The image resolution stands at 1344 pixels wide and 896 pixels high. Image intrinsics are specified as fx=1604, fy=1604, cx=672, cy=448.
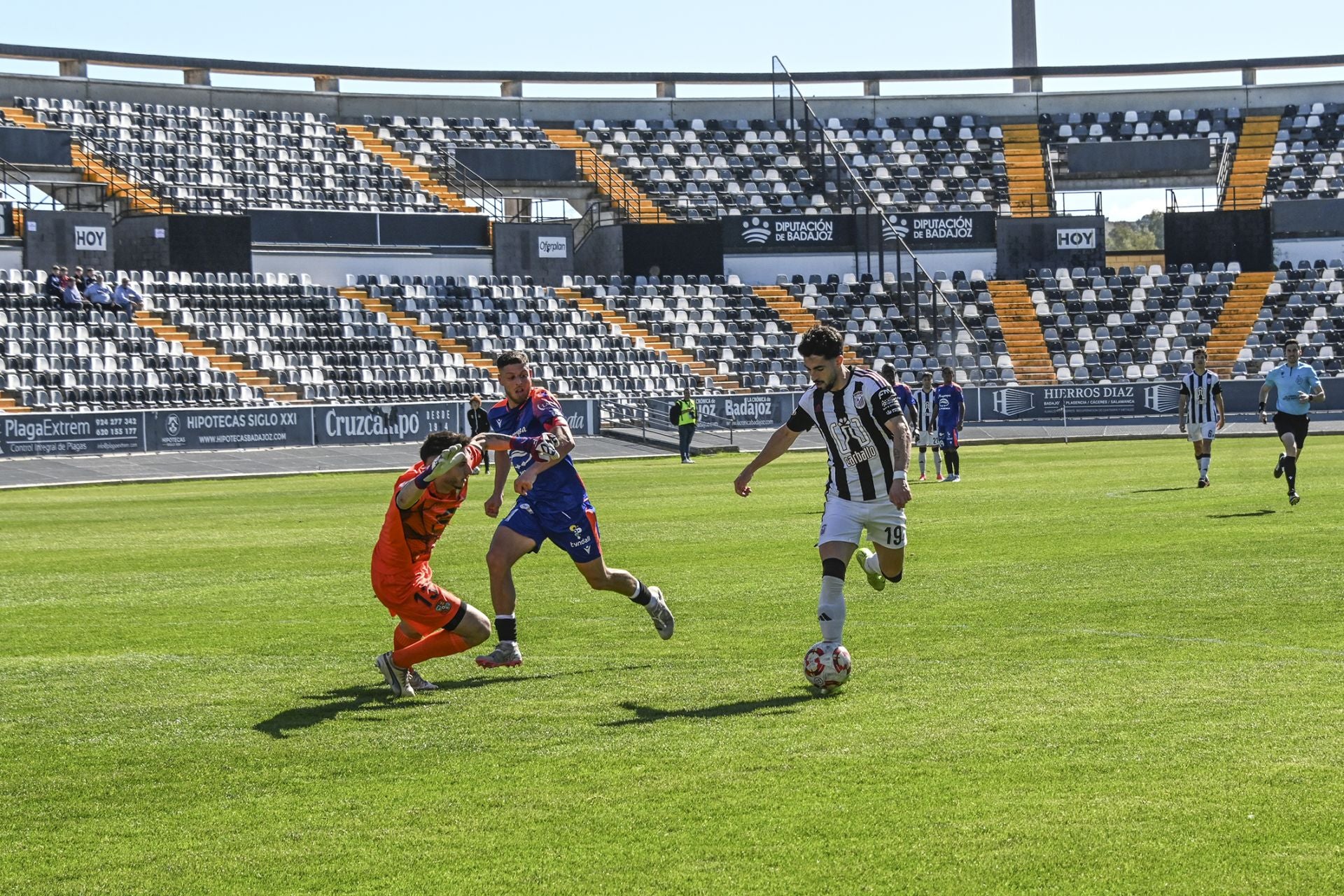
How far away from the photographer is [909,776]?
7145 millimetres

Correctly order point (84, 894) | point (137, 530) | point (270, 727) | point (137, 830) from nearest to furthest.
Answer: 1. point (84, 894)
2. point (137, 830)
3. point (270, 727)
4. point (137, 530)

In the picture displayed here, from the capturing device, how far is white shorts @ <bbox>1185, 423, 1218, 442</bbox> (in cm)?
2586

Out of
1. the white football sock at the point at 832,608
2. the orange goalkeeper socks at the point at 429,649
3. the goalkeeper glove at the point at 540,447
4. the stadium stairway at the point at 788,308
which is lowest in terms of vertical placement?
the orange goalkeeper socks at the point at 429,649

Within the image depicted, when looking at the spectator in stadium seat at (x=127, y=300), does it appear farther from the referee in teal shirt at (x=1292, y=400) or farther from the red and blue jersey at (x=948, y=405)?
the referee in teal shirt at (x=1292, y=400)

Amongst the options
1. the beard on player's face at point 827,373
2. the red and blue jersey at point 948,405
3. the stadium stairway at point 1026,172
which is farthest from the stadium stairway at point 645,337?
the beard on player's face at point 827,373

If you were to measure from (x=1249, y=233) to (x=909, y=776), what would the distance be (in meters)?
59.6

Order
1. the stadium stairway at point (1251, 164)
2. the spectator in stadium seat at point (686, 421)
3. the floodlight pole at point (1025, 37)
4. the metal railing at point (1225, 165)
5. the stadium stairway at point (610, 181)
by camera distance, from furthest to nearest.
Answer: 1. the floodlight pole at point (1025, 37)
2. the metal railing at point (1225, 165)
3. the stadium stairway at point (1251, 164)
4. the stadium stairway at point (610, 181)
5. the spectator in stadium seat at point (686, 421)

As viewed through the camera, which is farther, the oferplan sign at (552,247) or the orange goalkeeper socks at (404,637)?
the oferplan sign at (552,247)

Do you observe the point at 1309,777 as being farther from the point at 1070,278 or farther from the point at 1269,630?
the point at 1070,278

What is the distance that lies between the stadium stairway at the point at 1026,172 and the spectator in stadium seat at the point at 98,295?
3418 cm

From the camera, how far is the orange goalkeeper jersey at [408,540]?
940 cm

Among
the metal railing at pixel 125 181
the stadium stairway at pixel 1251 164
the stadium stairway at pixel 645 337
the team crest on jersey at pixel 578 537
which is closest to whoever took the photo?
the team crest on jersey at pixel 578 537

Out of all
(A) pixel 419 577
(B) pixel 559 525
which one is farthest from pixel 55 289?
(A) pixel 419 577

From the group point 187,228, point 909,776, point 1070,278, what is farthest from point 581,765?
point 1070,278
